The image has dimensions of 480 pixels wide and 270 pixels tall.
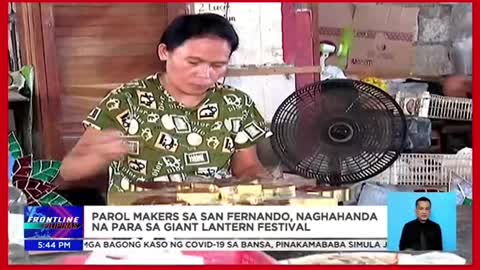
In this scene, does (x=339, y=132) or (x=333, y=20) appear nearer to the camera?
(x=333, y=20)

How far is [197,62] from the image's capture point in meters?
2.61

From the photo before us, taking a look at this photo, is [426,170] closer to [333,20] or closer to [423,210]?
[423,210]

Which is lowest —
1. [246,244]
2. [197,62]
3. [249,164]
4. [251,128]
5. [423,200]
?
[246,244]

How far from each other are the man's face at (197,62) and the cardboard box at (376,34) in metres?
0.31

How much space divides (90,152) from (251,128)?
1.62ft

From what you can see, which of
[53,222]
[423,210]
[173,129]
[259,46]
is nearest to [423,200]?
[423,210]

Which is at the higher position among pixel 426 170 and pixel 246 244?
pixel 426 170

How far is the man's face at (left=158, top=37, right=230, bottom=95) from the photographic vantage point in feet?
8.49

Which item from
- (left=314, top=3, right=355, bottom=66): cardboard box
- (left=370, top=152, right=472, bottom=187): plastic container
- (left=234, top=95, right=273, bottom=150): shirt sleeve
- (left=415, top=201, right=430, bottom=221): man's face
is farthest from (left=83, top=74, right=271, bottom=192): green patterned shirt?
(left=415, top=201, right=430, bottom=221): man's face

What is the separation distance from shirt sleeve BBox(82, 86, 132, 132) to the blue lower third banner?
367mm

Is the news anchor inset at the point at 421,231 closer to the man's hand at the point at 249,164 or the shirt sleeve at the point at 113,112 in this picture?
the man's hand at the point at 249,164

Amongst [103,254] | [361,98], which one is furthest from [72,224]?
[361,98]

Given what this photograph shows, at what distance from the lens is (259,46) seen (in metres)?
2.58

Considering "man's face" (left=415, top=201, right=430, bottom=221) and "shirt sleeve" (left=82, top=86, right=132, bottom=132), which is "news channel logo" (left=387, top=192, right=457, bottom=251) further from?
"shirt sleeve" (left=82, top=86, right=132, bottom=132)
